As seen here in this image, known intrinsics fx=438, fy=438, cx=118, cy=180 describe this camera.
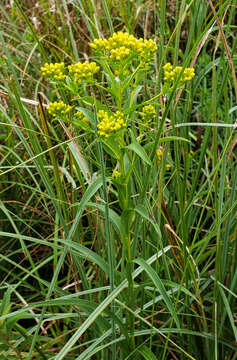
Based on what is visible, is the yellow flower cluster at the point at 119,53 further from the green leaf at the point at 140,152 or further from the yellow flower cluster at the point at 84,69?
the green leaf at the point at 140,152

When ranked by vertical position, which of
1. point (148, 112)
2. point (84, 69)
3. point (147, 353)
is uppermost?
point (84, 69)

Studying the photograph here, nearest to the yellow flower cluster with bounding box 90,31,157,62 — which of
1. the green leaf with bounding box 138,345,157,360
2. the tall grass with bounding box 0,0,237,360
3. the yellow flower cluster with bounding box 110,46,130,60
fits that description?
the yellow flower cluster with bounding box 110,46,130,60

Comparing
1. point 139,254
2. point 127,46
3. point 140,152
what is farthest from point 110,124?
point 139,254

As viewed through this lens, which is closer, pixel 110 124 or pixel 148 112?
pixel 110 124

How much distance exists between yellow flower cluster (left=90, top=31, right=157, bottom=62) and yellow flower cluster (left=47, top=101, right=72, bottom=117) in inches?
6.0

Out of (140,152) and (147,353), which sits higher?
(140,152)

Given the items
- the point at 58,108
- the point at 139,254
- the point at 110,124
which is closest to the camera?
the point at 110,124

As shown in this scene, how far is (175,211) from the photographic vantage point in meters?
1.52

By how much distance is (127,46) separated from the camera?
1.01 meters

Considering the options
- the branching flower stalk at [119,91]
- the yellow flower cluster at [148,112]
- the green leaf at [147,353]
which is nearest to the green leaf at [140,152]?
the branching flower stalk at [119,91]

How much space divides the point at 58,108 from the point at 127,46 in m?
0.22

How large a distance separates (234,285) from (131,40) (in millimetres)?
749

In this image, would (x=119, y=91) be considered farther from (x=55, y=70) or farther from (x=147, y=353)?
(x=147, y=353)

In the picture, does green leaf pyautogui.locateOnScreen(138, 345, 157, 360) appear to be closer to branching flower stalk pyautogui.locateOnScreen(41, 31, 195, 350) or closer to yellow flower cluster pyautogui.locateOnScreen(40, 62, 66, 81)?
branching flower stalk pyautogui.locateOnScreen(41, 31, 195, 350)
